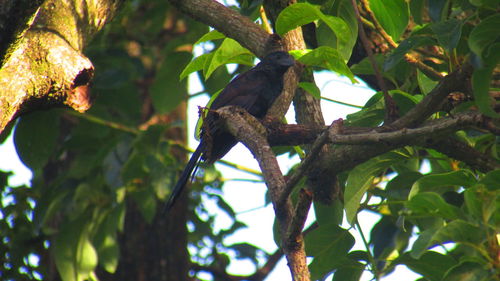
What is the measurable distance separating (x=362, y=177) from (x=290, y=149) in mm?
782

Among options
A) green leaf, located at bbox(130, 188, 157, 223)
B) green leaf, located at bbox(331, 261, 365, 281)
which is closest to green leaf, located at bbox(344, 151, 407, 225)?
green leaf, located at bbox(331, 261, 365, 281)

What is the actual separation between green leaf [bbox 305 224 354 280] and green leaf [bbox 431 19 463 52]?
0.86 m

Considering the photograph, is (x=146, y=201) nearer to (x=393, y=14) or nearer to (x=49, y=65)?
(x=49, y=65)

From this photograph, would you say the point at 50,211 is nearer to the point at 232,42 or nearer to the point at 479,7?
the point at 232,42

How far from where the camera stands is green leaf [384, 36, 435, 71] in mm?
2301

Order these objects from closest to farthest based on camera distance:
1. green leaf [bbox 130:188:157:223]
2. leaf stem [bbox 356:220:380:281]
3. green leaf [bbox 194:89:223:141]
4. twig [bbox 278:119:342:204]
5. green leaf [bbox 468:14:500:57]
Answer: twig [bbox 278:119:342:204], green leaf [bbox 468:14:500:57], leaf stem [bbox 356:220:380:281], green leaf [bbox 194:89:223:141], green leaf [bbox 130:188:157:223]

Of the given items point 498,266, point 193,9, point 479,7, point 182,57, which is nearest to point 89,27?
point 193,9

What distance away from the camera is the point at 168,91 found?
14.1 feet

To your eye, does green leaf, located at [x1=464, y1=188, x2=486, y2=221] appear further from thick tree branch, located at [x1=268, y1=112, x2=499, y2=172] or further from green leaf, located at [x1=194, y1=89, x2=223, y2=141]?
green leaf, located at [x1=194, y1=89, x2=223, y2=141]

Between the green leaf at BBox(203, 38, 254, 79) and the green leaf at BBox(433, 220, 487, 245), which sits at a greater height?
the green leaf at BBox(203, 38, 254, 79)

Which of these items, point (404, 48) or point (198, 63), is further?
point (198, 63)

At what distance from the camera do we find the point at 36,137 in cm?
350

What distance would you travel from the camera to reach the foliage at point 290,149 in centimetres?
196

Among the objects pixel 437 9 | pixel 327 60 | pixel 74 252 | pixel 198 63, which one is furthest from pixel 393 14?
pixel 74 252
